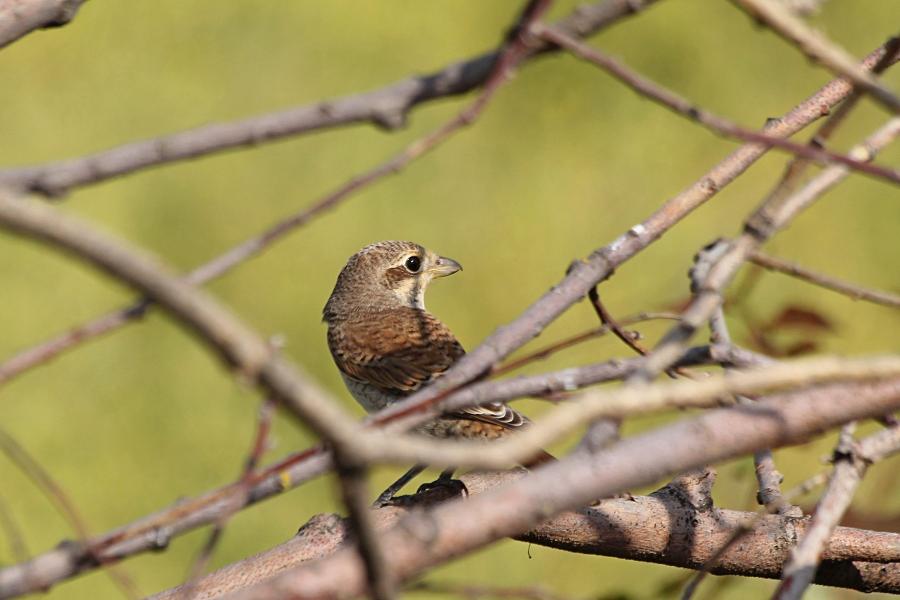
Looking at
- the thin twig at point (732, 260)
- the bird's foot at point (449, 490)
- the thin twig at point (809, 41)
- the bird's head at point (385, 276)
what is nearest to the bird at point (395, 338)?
the bird's head at point (385, 276)

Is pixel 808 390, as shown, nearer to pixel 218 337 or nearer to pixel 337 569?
pixel 337 569

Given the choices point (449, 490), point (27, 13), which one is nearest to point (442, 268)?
point (449, 490)

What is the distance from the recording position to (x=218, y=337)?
857mm

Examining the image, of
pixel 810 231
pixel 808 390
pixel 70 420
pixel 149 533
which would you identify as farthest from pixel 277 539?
pixel 808 390

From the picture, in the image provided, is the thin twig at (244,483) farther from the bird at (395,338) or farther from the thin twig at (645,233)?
the bird at (395,338)

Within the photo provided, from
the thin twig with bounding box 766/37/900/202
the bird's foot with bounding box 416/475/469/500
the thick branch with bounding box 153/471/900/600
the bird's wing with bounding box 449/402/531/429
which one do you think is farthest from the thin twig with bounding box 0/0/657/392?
the bird's wing with bounding box 449/402/531/429

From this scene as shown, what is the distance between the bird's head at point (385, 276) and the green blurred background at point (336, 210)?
91 centimetres

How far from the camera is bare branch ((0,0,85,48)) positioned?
65.4 inches

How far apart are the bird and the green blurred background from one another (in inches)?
36.9

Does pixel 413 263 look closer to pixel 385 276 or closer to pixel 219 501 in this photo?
pixel 385 276

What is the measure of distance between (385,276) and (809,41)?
3129 mm

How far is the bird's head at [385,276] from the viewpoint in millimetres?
4195

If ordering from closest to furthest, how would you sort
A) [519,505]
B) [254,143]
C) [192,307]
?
1. [192,307]
2. [519,505]
3. [254,143]

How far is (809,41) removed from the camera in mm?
1178
